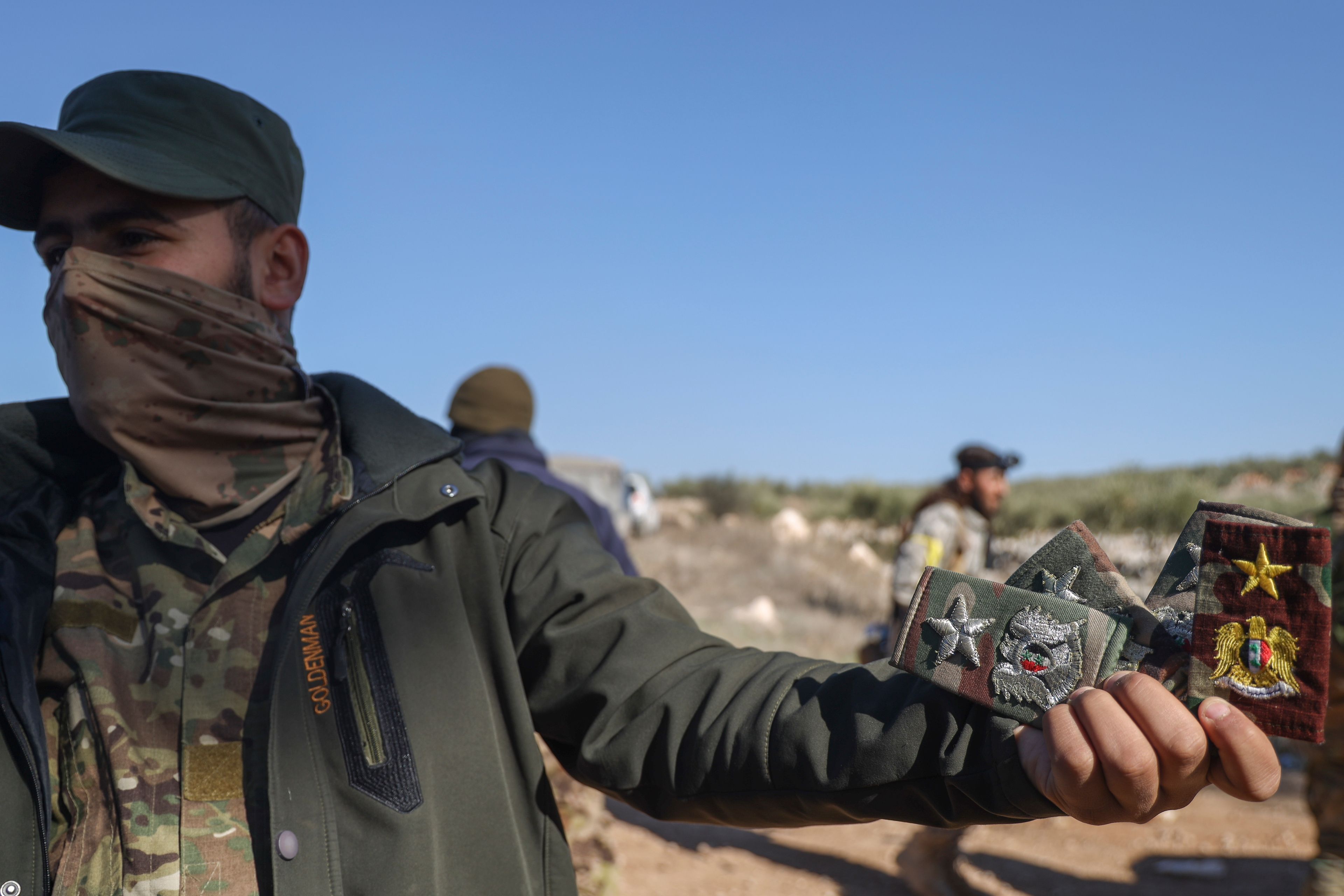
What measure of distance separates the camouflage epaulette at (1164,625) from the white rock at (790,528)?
67.5 ft

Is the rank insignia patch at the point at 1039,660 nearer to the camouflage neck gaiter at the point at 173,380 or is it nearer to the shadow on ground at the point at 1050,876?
the camouflage neck gaiter at the point at 173,380

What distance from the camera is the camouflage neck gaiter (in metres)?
1.76

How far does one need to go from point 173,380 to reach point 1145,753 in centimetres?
172

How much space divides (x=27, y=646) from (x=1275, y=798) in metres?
8.22

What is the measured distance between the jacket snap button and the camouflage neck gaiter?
2.11 ft

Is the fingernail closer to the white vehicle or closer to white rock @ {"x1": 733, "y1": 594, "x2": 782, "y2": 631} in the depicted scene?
white rock @ {"x1": 733, "y1": 594, "x2": 782, "y2": 631}

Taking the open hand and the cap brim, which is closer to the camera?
the open hand

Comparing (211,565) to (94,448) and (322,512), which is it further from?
(94,448)

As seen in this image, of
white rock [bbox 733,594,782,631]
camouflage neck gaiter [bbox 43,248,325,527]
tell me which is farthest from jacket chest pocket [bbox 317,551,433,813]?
white rock [bbox 733,594,782,631]

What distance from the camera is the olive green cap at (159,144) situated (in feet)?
5.65

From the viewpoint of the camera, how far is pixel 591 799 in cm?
435

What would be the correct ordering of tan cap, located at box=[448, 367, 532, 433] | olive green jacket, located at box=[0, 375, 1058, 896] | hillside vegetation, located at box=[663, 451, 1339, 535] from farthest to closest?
hillside vegetation, located at box=[663, 451, 1339, 535]
tan cap, located at box=[448, 367, 532, 433]
olive green jacket, located at box=[0, 375, 1058, 896]

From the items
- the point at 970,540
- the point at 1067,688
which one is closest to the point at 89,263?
the point at 1067,688

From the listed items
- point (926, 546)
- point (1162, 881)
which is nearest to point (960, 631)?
point (926, 546)
